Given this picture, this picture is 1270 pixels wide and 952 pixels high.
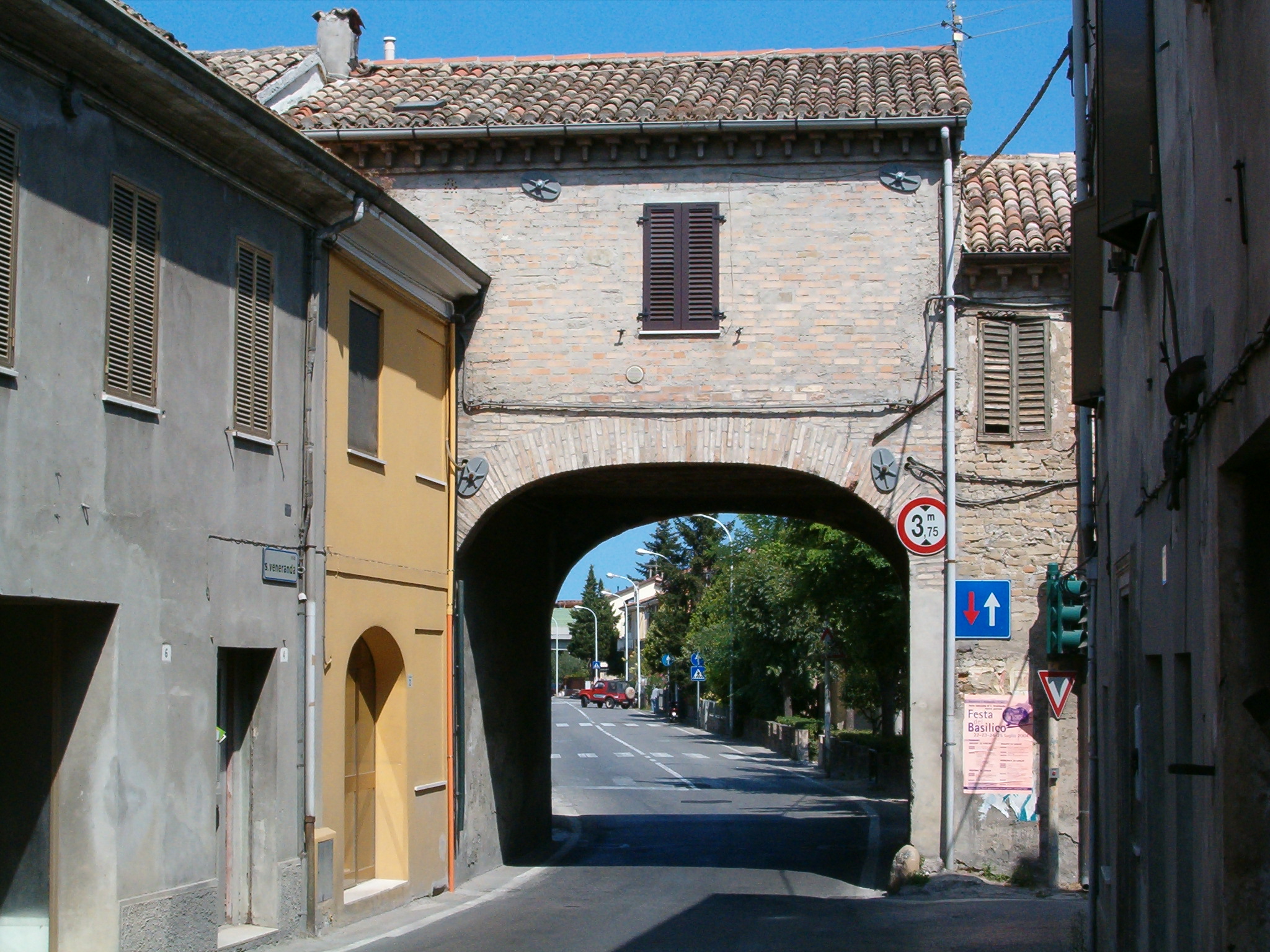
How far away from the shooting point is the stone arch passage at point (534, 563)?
58.2 ft

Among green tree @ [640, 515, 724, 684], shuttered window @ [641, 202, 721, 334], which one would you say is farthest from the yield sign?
green tree @ [640, 515, 724, 684]

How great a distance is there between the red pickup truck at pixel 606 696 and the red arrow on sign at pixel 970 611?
8607cm

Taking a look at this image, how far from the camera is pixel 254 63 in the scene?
20172mm

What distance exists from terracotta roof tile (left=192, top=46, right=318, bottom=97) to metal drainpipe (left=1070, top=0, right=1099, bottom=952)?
10543 millimetres

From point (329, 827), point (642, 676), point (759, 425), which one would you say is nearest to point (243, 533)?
point (329, 827)

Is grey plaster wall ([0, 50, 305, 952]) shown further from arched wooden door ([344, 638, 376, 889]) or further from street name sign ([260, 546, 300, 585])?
arched wooden door ([344, 638, 376, 889])

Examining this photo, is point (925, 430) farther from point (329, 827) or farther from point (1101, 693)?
point (329, 827)

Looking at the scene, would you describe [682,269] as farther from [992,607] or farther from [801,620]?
[801,620]

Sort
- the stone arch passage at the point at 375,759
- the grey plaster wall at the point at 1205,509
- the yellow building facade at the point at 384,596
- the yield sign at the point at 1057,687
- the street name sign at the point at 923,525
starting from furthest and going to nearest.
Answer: the street name sign at the point at 923,525
the yield sign at the point at 1057,687
the stone arch passage at the point at 375,759
the yellow building facade at the point at 384,596
the grey plaster wall at the point at 1205,509

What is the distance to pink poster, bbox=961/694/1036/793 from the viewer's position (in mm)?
16297

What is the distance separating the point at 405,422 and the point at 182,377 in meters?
4.87

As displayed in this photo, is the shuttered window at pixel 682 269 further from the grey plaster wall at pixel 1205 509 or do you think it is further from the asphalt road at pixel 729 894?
the grey plaster wall at pixel 1205 509

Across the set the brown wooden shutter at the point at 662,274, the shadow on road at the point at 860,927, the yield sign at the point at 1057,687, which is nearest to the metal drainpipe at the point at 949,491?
the yield sign at the point at 1057,687

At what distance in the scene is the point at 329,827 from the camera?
43.1ft
